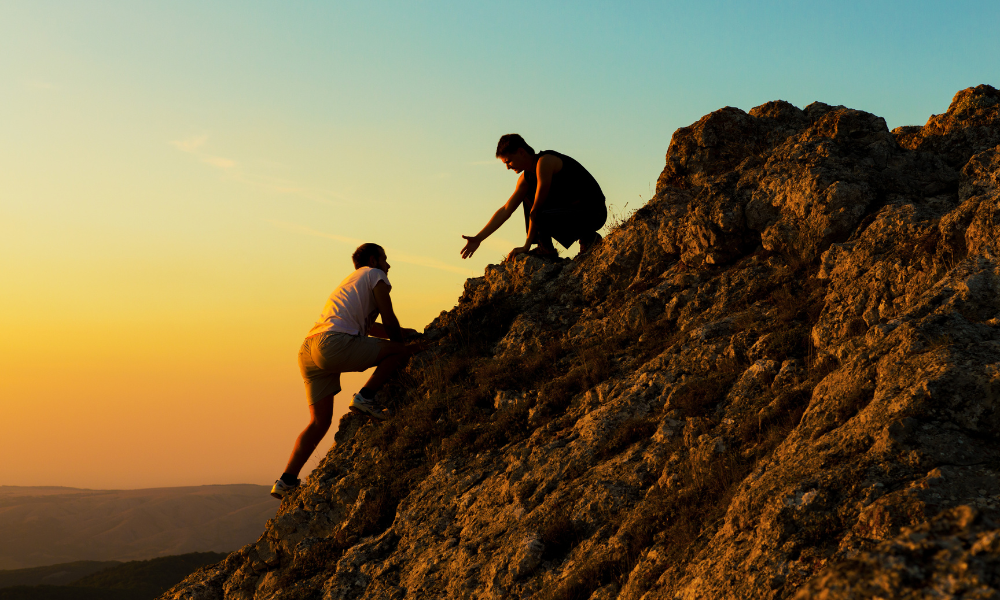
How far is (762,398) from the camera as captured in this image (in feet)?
20.7

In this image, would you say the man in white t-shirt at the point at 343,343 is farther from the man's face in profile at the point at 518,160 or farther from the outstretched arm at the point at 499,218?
the man's face in profile at the point at 518,160

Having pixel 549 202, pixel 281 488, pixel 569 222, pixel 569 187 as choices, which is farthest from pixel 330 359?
pixel 569 187

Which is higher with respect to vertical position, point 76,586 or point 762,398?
point 762,398

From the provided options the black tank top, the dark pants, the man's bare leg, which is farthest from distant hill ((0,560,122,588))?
the black tank top

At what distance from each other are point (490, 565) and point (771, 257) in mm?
5525

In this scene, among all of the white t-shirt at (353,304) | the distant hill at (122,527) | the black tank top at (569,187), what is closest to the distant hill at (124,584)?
the distant hill at (122,527)

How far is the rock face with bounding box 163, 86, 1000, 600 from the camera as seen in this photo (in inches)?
166

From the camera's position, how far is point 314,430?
9172mm

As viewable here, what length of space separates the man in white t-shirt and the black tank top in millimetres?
3029

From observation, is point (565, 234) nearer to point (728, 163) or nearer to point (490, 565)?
point (728, 163)

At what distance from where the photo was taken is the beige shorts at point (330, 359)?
8.89 m

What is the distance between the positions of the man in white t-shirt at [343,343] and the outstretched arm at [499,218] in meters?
1.51

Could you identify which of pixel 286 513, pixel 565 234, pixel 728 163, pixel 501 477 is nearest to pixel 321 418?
pixel 286 513

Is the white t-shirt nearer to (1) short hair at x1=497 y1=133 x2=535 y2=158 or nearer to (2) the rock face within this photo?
(2) the rock face
